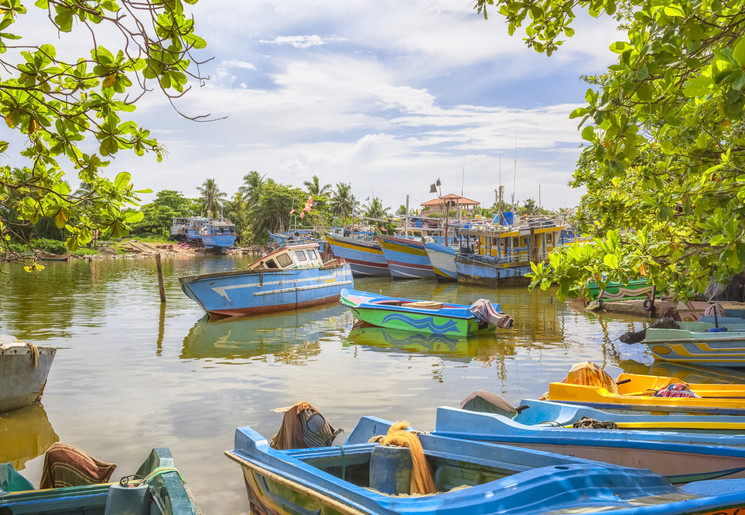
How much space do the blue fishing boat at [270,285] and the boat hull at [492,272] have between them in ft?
32.4

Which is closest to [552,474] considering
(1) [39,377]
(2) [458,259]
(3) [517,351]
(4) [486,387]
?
(4) [486,387]

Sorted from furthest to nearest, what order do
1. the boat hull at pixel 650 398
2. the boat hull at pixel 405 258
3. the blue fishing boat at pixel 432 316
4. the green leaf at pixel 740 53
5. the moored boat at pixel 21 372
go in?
the boat hull at pixel 405 258 → the blue fishing boat at pixel 432 316 → the moored boat at pixel 21 372 → the boat hull at pixel 650 398 → the green leaf at pixel 740 53

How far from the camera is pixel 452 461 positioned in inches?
186

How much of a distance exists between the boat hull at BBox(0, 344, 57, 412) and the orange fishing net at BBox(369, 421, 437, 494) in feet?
21.0

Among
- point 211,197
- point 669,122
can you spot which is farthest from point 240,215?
point 669,122

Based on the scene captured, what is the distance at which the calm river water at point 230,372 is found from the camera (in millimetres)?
7949

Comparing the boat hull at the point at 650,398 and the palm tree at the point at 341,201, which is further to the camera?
the palm tree at the point at 341,201

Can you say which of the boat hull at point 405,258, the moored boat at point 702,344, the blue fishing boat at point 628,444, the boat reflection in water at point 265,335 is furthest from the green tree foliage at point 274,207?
the blue fishing boat at point 628,444

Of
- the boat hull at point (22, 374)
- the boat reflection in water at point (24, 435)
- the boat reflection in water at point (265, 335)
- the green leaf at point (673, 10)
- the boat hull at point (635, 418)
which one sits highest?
the green leaf at point (673, 10)

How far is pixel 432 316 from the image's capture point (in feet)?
52.1

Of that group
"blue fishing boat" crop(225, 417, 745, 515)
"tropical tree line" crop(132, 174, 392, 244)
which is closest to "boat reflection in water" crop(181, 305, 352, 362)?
"blue fishing boat" crop(225, 417, 745, 515)

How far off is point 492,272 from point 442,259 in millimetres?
4644

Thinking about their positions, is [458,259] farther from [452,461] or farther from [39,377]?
[452,461]

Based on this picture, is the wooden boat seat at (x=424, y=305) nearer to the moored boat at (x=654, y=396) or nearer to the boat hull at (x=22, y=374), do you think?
the moored boat at (x=654, y=396)
